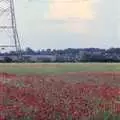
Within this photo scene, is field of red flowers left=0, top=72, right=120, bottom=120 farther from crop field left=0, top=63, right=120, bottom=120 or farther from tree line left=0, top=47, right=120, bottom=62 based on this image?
tree line left=0, top=47, right=120, bottom=62

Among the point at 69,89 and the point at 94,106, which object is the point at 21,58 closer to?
the point at 69,89

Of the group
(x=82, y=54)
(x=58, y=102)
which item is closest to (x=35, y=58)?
(x=82, y=54)

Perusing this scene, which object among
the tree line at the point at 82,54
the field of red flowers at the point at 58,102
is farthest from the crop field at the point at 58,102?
the tree line at the point at 82,54

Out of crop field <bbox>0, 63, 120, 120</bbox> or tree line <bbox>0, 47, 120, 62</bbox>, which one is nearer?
crop field <bbox>0, 63, 120, 120</bbox>

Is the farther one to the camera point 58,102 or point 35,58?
point 35,58

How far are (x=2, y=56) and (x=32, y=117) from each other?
609 inches

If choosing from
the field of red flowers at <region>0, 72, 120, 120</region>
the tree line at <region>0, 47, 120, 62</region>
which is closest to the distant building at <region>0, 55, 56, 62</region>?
the tree line at <region>0, 47, 120, 62</region>

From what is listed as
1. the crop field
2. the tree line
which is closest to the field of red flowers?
the crop field

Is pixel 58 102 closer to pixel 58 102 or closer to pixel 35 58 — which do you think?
pixel 58 102

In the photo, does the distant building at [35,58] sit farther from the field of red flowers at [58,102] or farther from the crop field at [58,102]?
the field of red flowers at [58,102]

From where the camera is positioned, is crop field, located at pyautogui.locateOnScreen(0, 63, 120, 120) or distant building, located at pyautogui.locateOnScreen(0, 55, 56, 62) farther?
distant building, located at pyautogui.locateOnScreen(0, 55, 56, 62)

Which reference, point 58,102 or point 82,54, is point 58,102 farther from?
point 82,54

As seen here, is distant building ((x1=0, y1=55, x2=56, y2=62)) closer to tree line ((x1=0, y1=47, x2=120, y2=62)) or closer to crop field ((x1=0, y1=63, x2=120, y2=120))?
tree line ((x1=0, y1=47, x2=120, y2=62))

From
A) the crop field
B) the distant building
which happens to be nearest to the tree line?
the distant building
